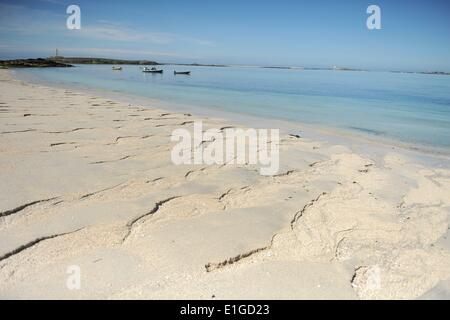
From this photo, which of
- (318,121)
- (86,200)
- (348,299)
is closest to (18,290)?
(86,200)

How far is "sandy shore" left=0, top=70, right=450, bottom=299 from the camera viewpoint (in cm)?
262

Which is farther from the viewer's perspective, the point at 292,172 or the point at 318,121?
the point at 318,121

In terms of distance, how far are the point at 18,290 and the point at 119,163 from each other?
3.05 meters

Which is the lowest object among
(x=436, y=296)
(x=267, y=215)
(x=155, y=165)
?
(x=436, y=296)

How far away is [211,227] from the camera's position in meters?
3.50

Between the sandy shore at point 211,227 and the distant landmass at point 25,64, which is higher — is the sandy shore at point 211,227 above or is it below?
below

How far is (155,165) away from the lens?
5.38 metres

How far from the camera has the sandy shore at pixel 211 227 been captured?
2.62m

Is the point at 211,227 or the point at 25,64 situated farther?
the point at 25,64

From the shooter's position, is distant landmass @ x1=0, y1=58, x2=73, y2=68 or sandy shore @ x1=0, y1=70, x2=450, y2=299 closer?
sandy shore @ x1=0, y1=70, x2=450, y2=299

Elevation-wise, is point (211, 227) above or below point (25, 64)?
below

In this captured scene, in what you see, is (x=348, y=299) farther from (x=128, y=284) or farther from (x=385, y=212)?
(x=385, y=212)

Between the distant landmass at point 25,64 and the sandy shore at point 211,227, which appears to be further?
the distant landmass at point 25,64

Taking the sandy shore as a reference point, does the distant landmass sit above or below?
above
